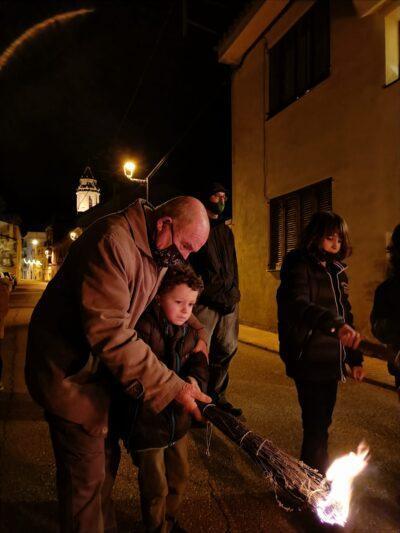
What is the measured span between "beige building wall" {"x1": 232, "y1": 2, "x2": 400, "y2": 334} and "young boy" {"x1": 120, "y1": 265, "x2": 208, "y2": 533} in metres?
6.45

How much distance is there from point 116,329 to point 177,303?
0.64 meters

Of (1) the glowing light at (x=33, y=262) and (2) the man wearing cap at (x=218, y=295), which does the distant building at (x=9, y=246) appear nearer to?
(1) the glowing light at (x=33, y=262)

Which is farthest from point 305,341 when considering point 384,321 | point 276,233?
point 276,233

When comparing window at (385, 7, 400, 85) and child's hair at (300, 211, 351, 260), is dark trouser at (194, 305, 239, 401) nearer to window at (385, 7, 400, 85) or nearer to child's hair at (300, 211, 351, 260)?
child's hair at (300, 211, 351, 260)

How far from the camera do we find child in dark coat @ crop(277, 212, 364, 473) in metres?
2.78

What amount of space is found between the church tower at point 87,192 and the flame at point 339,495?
5017 centimetres

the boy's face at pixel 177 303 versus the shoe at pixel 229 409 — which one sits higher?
the boy's face at pixel 177 303

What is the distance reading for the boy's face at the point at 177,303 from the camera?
7.92ft

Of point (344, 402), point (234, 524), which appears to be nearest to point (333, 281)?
point (234, 524)

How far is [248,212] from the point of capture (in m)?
12.8

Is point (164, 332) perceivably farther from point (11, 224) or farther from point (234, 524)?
point (11, 224)

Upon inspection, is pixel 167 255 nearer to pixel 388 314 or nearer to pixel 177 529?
pixel 388 314

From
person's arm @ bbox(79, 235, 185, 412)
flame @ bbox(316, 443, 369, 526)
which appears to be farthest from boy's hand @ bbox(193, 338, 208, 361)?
flame @ bbox(316, 443, 369, 526)

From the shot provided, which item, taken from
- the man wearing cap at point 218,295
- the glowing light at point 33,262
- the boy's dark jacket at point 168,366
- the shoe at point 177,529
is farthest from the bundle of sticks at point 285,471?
the glowing light at point 33,262
